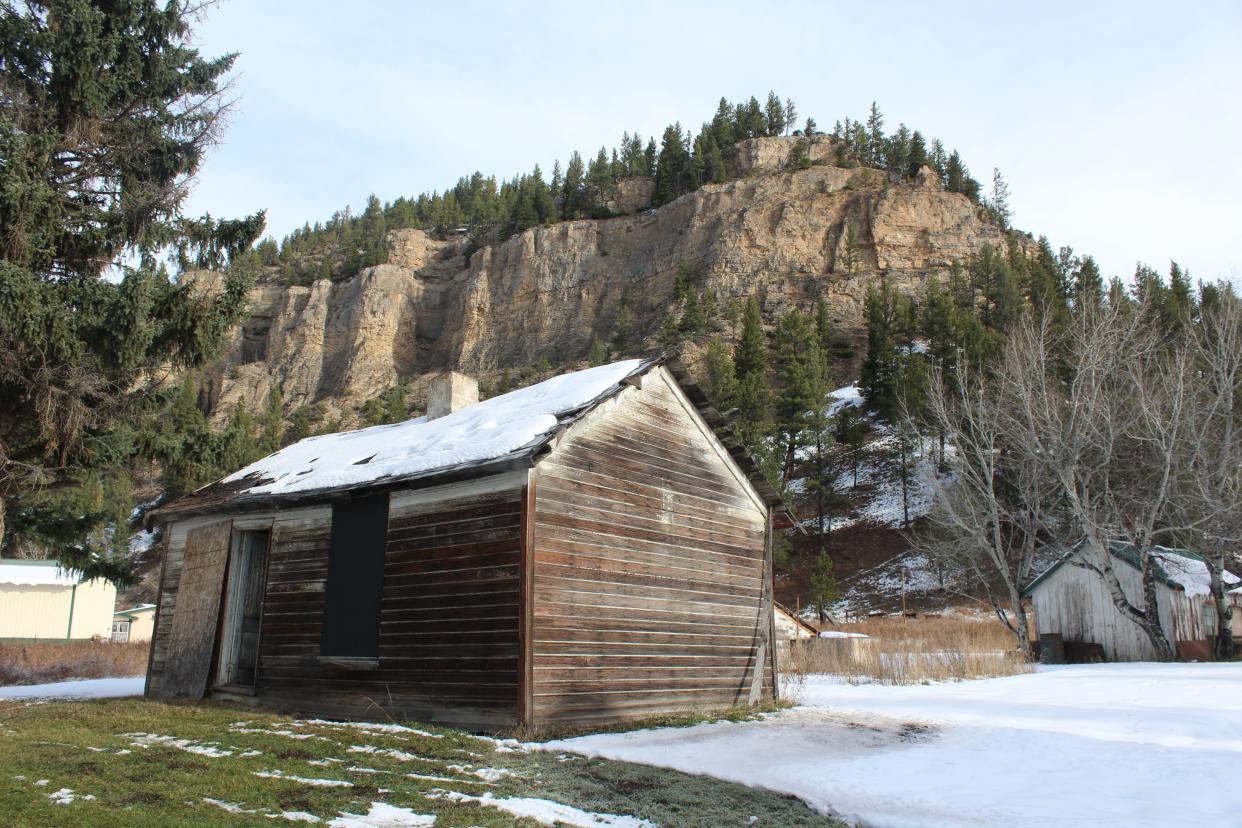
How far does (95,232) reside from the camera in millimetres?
14078

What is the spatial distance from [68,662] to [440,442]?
18092mm

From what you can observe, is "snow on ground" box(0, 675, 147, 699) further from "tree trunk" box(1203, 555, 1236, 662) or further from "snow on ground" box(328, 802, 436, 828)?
"tree trunk" box(1203, 555, 1236, 662)

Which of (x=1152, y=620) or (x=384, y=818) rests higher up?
(x=1152, y=620)

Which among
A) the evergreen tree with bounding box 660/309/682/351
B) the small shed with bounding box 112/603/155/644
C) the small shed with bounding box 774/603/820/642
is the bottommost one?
the small shed with bounding box 112/603/155/644

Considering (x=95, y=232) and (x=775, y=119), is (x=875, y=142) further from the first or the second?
(x=95, y=232)

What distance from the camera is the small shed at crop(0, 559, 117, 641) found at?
39.7 meters

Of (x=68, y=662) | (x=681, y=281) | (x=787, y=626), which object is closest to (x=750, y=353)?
(x=681, y=281)

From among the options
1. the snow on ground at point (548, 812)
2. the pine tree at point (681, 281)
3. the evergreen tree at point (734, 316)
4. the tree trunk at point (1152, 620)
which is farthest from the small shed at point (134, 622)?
the pine tree at point (681, 281)

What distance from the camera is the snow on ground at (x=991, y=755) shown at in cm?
666

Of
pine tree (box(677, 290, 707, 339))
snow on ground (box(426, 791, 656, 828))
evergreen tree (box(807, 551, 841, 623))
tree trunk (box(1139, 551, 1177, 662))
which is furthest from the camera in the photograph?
pine tree (box(677, 290, 707, 339))

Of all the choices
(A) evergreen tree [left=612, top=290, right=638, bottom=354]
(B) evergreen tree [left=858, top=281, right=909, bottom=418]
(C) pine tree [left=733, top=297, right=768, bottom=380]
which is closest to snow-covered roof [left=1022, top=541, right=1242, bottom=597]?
(B) evergreen tree [left=858, top=281, right=909, bottom=418]

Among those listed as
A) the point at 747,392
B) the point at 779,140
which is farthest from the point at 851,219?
the point at 747,392

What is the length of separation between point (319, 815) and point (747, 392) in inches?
1808

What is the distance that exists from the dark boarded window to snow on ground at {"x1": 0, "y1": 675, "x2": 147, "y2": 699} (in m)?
5.55
